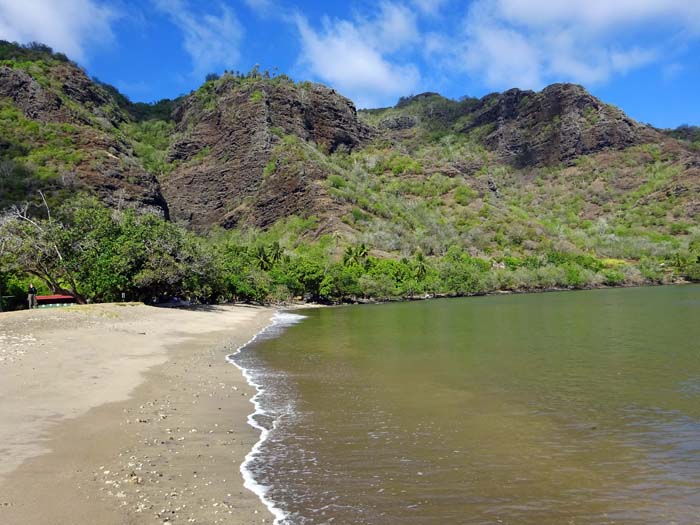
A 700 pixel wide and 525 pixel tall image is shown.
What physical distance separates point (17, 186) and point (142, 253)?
2138 inches

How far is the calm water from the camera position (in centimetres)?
863

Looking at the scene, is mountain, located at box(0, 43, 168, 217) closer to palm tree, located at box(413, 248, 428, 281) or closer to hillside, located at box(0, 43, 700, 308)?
hillside, located at box(0, 43, 700, 308)

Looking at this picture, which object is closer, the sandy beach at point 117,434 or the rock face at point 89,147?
the sandy beach at point 117,434

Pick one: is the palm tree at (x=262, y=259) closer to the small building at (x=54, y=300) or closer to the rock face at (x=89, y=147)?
the rock face at (x=89, y=147)

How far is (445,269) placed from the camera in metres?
119

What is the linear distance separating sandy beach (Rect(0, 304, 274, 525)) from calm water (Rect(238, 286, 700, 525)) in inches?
41.4

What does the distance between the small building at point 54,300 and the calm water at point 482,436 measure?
101 feet

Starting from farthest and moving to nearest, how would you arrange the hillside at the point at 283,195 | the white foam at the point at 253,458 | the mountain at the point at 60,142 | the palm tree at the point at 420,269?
1. the palm tree at the point at 420,269
2. the hillside at the point at 283,195
3. the mountain at the point at 60,142
4. the white foam at the point at 253,458

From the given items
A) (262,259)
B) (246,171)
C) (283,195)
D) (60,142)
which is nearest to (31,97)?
(60,142)

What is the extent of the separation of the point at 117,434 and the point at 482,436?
8385 mm

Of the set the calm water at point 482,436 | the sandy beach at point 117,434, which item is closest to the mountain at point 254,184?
the sandy beach at point 117,434

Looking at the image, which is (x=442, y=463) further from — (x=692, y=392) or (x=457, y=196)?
(x=457, y=196)

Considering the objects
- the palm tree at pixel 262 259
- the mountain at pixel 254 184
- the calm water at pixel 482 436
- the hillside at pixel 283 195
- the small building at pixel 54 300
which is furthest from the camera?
the hillside at pixel 283 195

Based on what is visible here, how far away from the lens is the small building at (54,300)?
157ft
